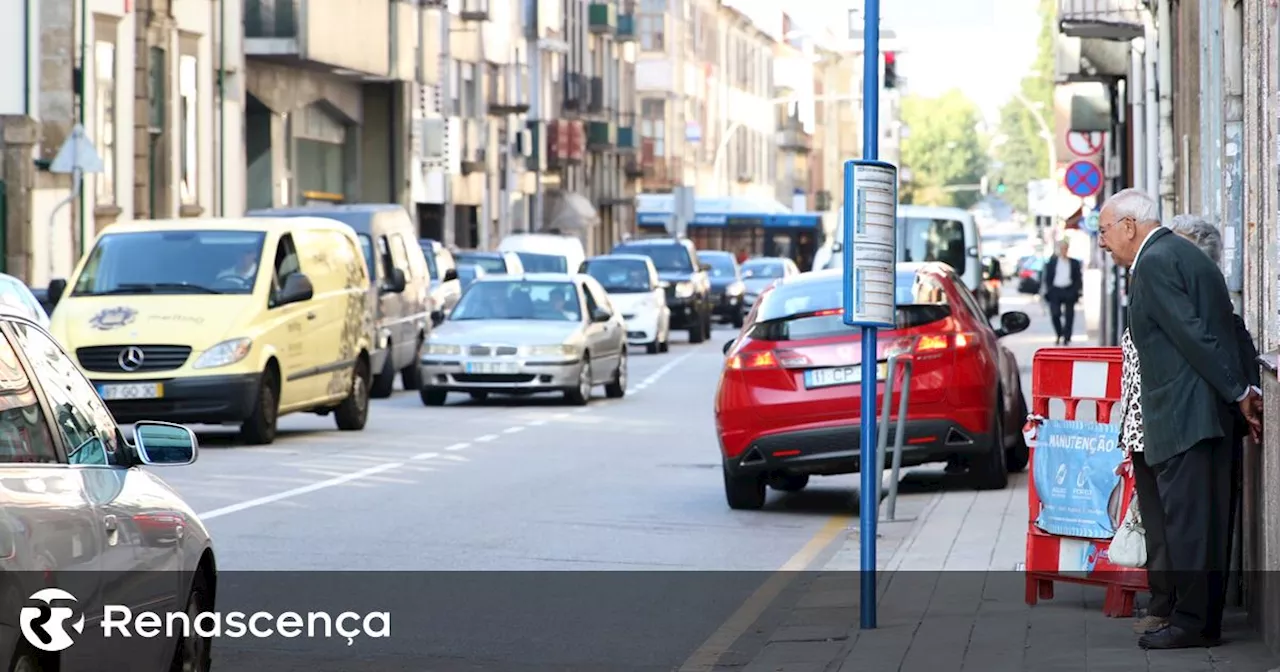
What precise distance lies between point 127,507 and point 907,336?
401 inches

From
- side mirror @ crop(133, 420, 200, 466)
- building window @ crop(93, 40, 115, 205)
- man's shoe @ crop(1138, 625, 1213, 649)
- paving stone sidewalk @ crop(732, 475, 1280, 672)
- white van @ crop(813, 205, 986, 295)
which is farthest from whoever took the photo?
white van @ crop(813, 205, 986, 295)

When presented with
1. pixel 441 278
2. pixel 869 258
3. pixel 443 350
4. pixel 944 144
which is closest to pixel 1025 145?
pixel 944 144

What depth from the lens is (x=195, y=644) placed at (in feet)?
25.8

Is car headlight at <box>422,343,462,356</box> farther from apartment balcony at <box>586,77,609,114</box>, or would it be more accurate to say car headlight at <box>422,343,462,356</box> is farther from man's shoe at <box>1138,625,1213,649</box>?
apartment balcony at <box>586,77,609,114</box>

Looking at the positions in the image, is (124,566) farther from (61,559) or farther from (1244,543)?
(1244,543)

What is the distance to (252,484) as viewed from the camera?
58.2ft

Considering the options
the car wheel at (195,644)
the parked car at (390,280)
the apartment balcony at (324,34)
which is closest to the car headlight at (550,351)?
the parked car at (390,280)

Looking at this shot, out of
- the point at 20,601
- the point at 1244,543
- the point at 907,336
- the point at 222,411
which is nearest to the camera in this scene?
the point at 20,601

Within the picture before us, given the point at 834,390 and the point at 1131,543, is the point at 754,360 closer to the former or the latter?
the point at 834,390

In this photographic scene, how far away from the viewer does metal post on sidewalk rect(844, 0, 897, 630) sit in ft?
33.2

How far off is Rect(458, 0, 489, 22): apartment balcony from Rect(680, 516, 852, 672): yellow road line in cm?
5376

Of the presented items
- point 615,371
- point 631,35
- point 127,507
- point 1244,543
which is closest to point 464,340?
point 615,371

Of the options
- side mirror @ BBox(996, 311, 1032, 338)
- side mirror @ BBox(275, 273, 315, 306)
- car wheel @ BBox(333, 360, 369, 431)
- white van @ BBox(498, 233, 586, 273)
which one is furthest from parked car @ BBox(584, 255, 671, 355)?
side mirror @ BBox(996, 311, 1032, 338)

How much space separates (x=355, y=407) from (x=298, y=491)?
6.86 meters
